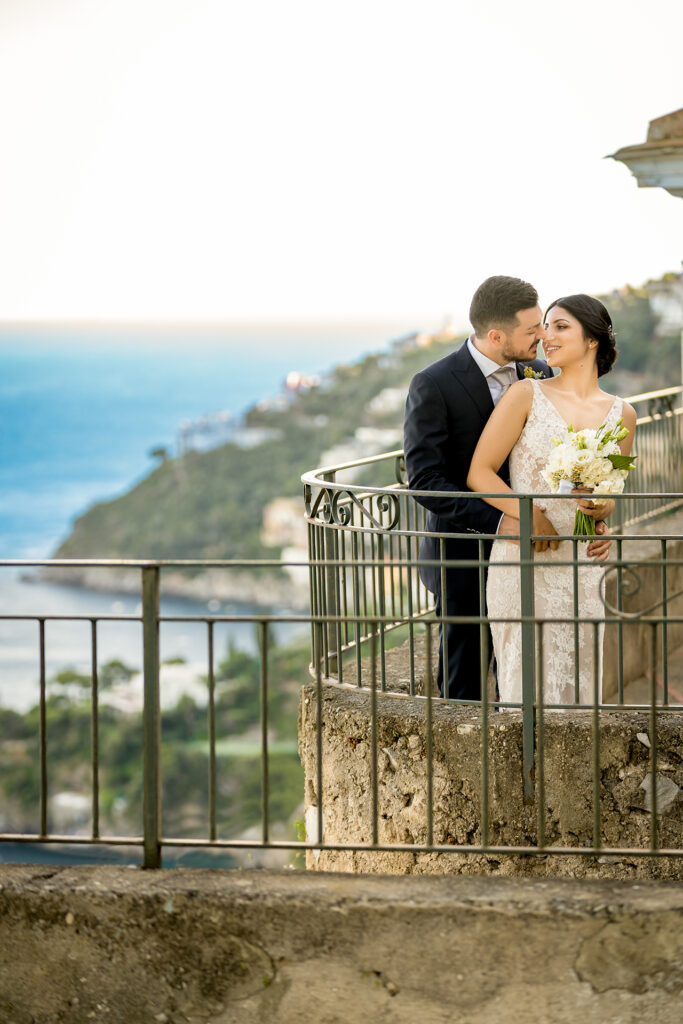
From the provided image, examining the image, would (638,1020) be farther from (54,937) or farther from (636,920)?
(54,937)

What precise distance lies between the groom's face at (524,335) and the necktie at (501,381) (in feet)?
0.28

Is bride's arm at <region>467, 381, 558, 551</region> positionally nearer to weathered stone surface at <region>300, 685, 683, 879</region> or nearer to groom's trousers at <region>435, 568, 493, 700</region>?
groom's trousers at <region>435, 568, 493, 700</region>

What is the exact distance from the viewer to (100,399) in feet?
316

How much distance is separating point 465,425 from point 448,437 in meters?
0.08

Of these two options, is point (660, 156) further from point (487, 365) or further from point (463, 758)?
point (463, 758)

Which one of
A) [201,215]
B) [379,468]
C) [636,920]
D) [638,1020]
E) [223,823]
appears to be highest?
[201,215]

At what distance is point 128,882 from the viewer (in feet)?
12.5

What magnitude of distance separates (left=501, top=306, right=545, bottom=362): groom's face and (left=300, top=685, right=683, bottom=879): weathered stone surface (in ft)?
4.59

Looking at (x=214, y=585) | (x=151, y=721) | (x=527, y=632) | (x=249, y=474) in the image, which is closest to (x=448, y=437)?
(x=527, y=632)

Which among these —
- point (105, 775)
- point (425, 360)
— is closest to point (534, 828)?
point (105, 775)

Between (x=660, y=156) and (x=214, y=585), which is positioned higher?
(x=660, y=156)

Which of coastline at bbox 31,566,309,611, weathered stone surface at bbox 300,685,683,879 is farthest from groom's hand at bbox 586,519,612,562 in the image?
coastline at bbox 31,566,309,611

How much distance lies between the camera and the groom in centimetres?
525

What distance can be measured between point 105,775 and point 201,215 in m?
38.6
